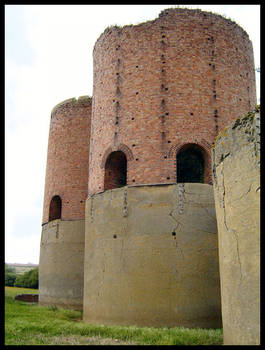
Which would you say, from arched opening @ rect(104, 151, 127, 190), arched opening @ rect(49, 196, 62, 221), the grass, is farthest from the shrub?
the grass

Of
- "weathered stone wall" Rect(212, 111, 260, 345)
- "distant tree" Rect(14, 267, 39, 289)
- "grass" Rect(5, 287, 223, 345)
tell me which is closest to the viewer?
"weathered stone wall" Rect(212, 111, 260, 345)

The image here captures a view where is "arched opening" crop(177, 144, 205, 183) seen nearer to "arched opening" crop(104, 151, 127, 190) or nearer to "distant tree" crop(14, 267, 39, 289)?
"arched opening" crop(104, 151, 127, 190)

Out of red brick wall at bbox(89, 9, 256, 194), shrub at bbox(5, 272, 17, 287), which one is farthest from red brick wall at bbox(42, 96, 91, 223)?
shrub at bbox(5, 272, 17, 287)

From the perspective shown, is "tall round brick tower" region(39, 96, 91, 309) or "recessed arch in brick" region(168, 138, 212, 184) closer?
"recessed arch in brick" region(168, 138, 212, 184)

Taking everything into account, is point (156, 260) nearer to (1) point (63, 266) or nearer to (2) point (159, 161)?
(2) point (159, 161)

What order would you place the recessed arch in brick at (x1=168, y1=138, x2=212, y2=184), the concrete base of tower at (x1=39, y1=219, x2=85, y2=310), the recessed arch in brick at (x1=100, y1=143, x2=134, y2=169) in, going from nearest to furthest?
the recessed arch in brick at (x1=168, y1=138, x2=212, y2=184) < the recessed arch in brick at (x1=100, y1=143, x2=134, y2=169) < the concrete base of tower at (x1=39, y1=219, x2=85, y2=310)

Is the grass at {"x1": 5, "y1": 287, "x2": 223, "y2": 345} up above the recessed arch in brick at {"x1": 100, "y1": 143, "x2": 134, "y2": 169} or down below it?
below

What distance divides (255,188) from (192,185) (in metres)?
4.43

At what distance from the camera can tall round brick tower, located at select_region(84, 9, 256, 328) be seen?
9.62 m

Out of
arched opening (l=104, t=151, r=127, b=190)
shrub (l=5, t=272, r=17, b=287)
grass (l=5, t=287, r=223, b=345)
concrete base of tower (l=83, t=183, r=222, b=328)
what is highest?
arched opening (l=104, t=151, r=127, b=190)

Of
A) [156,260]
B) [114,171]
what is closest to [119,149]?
[114,171]

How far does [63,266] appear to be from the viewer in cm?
1501

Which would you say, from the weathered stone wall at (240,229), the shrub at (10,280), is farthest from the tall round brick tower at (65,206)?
the shrub at (10,280)

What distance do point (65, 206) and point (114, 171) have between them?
14.5ft
